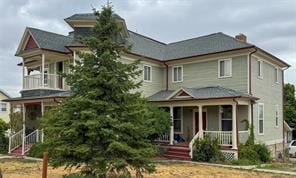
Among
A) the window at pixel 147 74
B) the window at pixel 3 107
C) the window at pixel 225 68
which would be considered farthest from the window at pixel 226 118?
the window at pixel 3 107

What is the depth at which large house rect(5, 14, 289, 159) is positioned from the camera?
23141 millimetres

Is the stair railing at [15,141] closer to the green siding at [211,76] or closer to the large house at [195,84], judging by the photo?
the large house at [195,84]

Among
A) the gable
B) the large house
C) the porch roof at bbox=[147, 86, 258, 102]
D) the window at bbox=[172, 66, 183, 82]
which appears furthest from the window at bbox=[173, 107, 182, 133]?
the gable

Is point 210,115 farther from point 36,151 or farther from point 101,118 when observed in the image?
point 101,118

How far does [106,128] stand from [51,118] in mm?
2008

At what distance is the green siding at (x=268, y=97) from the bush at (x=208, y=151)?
171 inches

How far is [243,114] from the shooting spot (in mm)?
23750

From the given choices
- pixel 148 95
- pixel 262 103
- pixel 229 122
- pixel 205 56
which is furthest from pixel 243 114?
pixel 148 95

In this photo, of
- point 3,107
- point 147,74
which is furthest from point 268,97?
point 3,107

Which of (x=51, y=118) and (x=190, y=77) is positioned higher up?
(x=190, y=77)

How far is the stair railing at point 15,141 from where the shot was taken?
2489 cm

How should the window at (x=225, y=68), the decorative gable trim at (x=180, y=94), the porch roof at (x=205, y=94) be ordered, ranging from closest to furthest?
1. the porch roof at (x=205, y=94)
2. the decorative gable trim at (x=180, y=94)
3. the window at (x=225, y=68)

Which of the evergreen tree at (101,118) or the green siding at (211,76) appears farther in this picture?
the green siding at (211,76)

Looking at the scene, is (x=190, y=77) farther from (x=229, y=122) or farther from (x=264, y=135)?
(x=264, y=135)
